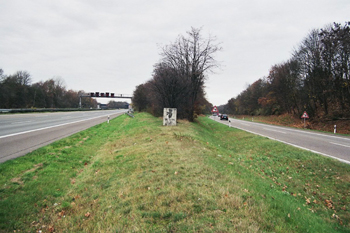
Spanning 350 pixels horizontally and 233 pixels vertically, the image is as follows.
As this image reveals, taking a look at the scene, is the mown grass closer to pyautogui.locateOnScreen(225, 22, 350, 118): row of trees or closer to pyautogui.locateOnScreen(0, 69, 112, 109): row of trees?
pyautogui.locateOnScreen(225, 22, 350, 118): row of trees

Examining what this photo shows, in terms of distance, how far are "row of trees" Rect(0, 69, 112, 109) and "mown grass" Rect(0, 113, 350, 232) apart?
5613 cm

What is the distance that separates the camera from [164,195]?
4016 millimetres

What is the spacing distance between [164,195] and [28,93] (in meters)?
73.4

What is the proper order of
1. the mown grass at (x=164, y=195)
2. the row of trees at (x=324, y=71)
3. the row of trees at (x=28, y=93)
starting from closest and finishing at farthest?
the mown grass at (x=164, y=195) → the row of trees at (x=324, y=71) → the row of trees at (x=28, y=93)

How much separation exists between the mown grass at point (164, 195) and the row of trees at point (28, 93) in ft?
184

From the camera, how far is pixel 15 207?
4070 millimetres

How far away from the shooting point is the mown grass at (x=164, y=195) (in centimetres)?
329

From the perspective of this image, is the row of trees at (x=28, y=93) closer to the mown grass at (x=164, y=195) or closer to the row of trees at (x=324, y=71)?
the mown grass at (x=164, y=195)

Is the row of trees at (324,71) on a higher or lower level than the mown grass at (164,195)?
higher

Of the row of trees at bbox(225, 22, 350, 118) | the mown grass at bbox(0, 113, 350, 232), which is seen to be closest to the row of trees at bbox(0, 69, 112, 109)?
the mown grass at bbox(0, 113, 350, 232)

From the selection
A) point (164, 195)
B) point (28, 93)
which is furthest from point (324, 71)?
point (28, 93)

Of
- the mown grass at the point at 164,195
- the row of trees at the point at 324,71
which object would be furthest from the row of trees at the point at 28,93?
the row of trees at the point at 324,71

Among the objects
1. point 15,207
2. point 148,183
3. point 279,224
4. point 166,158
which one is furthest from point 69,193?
point 279,224

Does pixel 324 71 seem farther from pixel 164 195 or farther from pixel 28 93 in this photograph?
pixel 28 93
